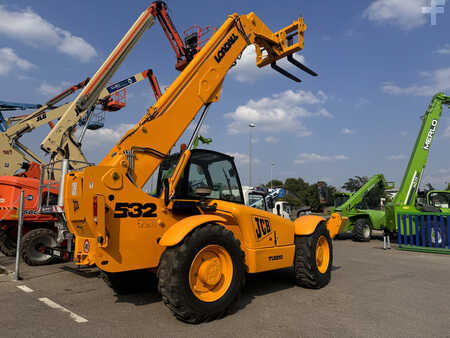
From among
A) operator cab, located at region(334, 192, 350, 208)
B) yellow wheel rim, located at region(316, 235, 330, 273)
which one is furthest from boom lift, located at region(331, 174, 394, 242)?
yellow wheel rim, located at region(316, 235, 330, 273)

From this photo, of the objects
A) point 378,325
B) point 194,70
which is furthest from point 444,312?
point 194,70

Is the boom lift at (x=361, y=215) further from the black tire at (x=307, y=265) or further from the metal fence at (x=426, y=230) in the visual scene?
the black tire at (x=307, y=265)

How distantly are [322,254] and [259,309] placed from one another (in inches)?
92.0

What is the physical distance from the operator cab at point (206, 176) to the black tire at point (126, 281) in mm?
1399

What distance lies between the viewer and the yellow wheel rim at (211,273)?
427 centimetres

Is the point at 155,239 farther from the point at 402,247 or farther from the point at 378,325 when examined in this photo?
the point at 402,247

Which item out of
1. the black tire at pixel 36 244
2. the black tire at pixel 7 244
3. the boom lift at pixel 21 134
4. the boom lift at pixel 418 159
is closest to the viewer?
the black tire at pixel 36 244

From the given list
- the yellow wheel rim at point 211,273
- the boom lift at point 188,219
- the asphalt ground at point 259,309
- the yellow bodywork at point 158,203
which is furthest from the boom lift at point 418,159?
the yellow wheel rim at point 211,273

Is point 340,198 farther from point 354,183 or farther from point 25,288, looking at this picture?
point 354,183

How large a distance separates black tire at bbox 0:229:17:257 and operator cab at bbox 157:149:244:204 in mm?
5950

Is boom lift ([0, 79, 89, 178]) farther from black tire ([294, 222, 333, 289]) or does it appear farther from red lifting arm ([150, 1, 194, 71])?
black tire ([294, 222, 333, 289])

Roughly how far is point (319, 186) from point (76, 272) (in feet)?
20.5

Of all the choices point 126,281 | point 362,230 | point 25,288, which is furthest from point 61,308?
point 362,230

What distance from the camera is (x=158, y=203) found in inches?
179
